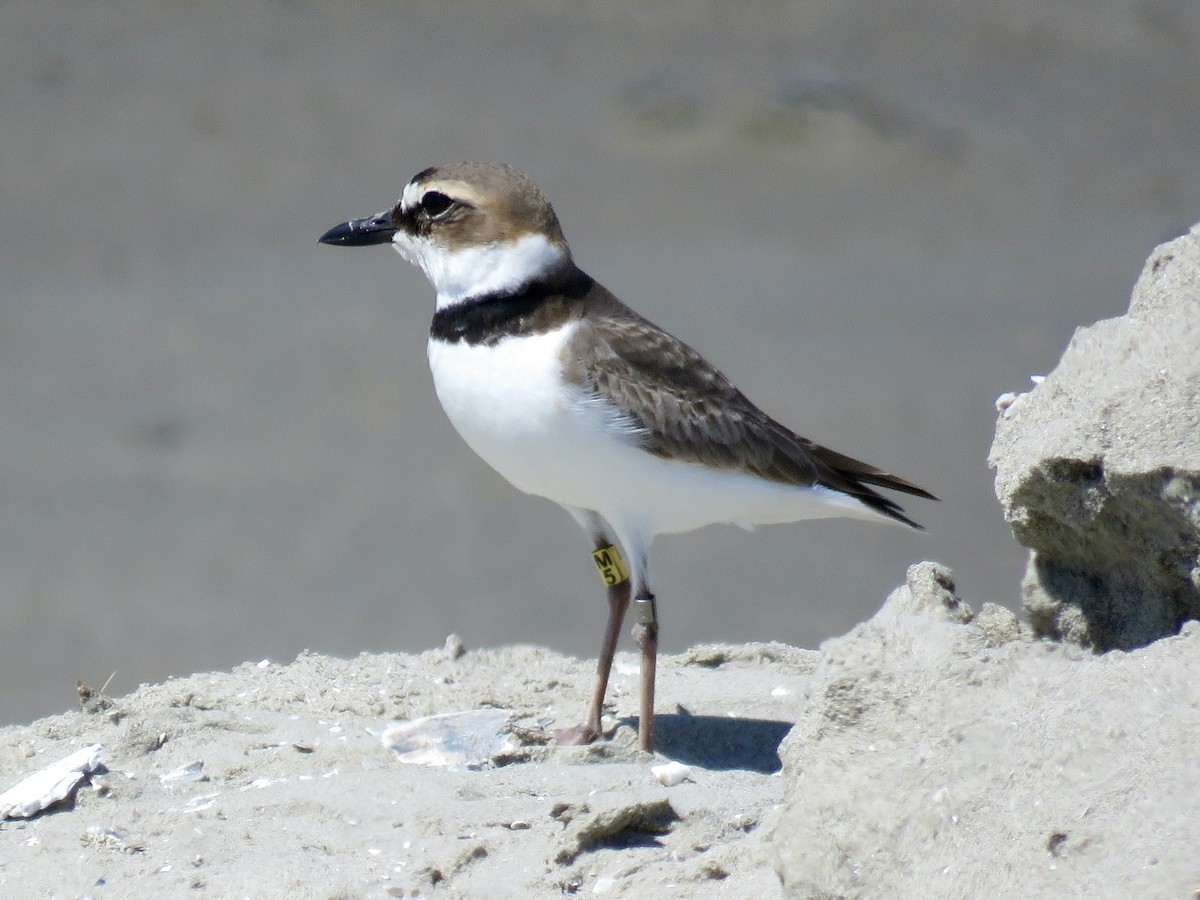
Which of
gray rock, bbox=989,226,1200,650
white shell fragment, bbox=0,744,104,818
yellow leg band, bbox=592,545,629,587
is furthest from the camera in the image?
yellow leg band, bbox=592,545,629,587

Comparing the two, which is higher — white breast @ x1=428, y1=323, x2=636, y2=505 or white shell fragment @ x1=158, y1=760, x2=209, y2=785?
white breast @ x1=428, y1=323, x2=636, y2=505

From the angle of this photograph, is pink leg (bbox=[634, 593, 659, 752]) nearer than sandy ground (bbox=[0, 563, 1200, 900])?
No

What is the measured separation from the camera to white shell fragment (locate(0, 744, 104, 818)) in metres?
3.68

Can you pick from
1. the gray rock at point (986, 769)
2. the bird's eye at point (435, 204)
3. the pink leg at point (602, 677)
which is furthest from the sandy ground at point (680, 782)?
the bird's eye at point (435, 204)

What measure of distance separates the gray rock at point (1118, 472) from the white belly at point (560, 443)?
1.59 meters

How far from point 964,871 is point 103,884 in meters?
1.88

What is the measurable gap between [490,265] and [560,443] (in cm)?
62

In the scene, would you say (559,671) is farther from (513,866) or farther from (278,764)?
(513,866)

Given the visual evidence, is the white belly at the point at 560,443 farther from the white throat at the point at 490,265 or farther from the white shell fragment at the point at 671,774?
the white shell fragment at the point at 671,774

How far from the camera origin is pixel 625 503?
15.5 feet

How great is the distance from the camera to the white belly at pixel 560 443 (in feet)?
14.8

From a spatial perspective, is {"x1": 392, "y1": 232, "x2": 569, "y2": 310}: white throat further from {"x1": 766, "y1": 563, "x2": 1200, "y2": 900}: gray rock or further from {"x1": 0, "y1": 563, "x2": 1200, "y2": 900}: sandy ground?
{"x1": 766, "y1": 563, "x2": 1200, "y2": 900}: gray rock

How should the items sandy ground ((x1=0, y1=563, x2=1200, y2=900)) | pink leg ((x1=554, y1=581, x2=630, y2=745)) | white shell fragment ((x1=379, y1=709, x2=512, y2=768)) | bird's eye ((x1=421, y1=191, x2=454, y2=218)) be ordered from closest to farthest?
sandy ground ((x1=0, y1=563, x2=1200, y2=900)), white shell fragment ((x1=379, y1=709, x2=512, y2=768)), pink leg ((x1=554, y1=581, x2=630, y2=745)), bird's eye ((x1=421, y1=191, x2=454, y2=218))

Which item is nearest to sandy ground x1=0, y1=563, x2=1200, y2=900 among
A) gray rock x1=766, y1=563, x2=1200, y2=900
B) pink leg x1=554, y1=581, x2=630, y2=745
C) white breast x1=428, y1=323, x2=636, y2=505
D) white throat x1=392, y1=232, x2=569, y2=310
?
gray rock x1=766, y1=563, x2=1200, y2=900
